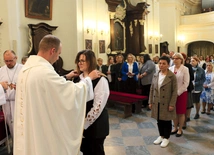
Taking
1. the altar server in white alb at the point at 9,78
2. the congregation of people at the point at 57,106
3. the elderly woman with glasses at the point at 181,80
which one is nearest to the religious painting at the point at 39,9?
the altar server in white alb at the point at 9,78

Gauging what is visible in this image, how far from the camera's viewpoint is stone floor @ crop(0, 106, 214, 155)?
3764 mm

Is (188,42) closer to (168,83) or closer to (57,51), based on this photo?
(168,83)

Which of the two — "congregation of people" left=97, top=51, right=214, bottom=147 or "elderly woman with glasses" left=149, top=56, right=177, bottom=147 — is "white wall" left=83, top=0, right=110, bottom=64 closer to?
"congregation of people" left=97, top=51, right=214, bottom=147

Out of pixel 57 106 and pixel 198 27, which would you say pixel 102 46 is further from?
pixel 198 27

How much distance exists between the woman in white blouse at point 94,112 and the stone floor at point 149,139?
1.39 meters

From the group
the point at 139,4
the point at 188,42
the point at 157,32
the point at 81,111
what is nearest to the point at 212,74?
the point at 81,111

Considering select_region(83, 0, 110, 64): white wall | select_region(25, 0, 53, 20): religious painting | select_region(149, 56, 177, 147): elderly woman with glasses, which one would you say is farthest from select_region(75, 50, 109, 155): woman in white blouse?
select_region(83, 0, 110, 64): white wall

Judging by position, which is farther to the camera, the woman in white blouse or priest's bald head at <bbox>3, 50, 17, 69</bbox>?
priest's bald head at <bbox>3, 50, 17, 69</bbox>

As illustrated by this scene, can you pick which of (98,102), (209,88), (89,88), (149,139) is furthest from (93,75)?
(209,88)

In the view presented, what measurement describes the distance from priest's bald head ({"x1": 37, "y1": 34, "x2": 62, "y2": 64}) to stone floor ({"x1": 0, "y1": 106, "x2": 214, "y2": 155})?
7.56 ft

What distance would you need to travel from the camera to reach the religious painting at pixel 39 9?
23.2 ft

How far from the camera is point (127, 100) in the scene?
5977 millimetres

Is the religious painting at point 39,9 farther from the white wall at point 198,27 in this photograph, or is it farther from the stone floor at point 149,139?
the white wall at point 198,27

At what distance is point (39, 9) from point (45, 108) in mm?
6185
